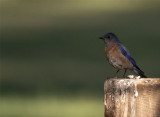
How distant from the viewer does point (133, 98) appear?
176 inches

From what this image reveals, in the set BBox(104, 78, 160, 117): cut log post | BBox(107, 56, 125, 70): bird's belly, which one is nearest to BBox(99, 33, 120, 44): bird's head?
BBox(107, 56, 125, 70): bird's belly

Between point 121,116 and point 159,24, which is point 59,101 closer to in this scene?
point 121,116

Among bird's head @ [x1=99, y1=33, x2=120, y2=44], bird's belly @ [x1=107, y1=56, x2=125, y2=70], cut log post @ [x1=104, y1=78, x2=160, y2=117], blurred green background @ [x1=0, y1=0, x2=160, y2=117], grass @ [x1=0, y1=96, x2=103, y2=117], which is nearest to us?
cut log post @ [x1=104, y1=78, x2=160, y2=117]

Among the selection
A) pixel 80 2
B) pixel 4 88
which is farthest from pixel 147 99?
pixel 80 2

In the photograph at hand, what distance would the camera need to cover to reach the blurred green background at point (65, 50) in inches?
435

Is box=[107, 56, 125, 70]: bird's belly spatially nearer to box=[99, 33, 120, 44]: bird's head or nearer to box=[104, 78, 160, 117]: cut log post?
box=[99, 33, 120, 44]: bird's head

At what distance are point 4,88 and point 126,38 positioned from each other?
9.92 m

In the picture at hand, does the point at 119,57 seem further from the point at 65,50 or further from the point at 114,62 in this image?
the point at 65,50

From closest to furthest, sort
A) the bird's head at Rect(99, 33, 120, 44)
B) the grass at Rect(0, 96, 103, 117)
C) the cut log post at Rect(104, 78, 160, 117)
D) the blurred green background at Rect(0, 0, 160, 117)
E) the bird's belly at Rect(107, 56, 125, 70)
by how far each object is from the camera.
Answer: the cut log post at Rect(104, 78, 160, 117) → the bird's belly at Rect(107, 56, 125, 70) → the bird's head at Rect(99, 33, 120, 44) → the grass at Rect(0, 96, 103, 117) → the blurred green background at Rect(0, 0, 160, 117)

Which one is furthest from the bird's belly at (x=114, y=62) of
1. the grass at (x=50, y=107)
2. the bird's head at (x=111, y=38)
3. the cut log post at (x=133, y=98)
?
the cut log post at (x=133, y=98)

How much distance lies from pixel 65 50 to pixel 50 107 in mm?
8915

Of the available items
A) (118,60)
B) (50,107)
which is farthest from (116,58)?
(50,107)

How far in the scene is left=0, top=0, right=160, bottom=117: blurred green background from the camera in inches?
435

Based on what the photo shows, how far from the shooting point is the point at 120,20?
28562 millimetres
